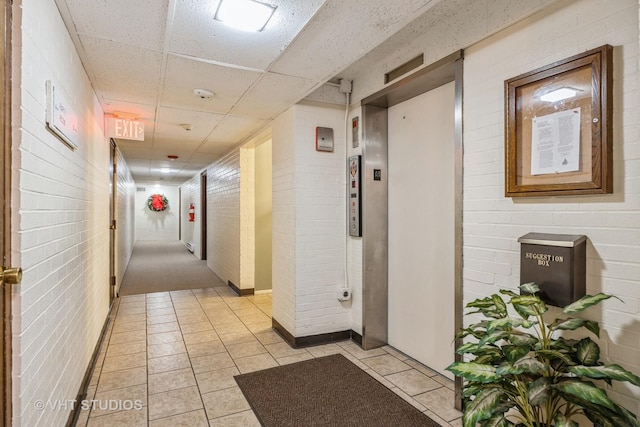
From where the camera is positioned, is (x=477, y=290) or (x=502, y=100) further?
(x=477, y=290)

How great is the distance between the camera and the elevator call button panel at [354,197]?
3.24 meters

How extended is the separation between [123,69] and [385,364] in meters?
3.11

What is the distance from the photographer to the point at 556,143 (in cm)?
166

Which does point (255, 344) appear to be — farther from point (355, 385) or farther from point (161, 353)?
point (355, 385)

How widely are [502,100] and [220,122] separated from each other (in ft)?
10.1

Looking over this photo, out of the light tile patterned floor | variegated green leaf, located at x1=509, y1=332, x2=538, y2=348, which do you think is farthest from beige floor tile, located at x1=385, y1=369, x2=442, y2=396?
variegated green leaf, located at x1=509, y1=332, x2=538, y2=348

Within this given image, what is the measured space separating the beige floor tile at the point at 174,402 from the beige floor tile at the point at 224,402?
2.6 inches

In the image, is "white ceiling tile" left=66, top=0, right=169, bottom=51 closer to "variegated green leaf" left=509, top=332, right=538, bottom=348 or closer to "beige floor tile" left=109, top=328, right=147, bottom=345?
"variegated green leaf" left=509, top=332, right=538, bottom=348

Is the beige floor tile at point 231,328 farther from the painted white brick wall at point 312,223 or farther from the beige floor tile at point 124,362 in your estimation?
the beige floor tile at point 124,362

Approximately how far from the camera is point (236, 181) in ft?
18.4

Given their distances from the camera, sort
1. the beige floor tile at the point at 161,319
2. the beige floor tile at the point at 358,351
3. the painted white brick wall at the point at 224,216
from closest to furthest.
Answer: the beige floor tile at the point at 358,351
the beige floor tile at the point at 161,319
the painted white brick wall at the point at 224,216

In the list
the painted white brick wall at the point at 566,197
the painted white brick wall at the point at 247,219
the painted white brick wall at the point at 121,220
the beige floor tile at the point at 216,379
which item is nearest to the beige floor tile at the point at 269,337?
the beige floor tile at the point at 216,379

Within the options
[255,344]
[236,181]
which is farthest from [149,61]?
[236,181]

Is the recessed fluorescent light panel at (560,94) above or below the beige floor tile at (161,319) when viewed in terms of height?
above
